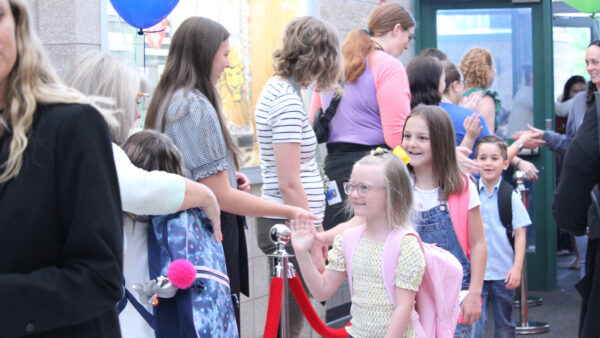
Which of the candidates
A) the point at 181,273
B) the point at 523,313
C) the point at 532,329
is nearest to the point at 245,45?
the point at 523,313

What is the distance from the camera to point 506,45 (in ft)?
25.7

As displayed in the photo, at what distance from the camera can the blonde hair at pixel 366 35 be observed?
14.8 feet

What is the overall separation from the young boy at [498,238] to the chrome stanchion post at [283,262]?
1.78 meters

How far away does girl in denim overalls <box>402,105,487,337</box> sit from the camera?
3445 mm

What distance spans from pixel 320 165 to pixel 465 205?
95 centimetres

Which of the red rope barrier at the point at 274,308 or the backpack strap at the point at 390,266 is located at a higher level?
the backpack strap at the point at 390,266

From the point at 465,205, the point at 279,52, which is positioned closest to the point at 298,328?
the point at 465,205

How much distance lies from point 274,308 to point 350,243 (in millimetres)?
503

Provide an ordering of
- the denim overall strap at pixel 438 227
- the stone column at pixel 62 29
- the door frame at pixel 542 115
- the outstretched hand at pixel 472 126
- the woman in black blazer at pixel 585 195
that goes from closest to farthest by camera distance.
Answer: the woman in black blazer at pixel 585 195 → the denim overall strap at pixel 438 227 → the stone column at pixel 62 29 → the outstretched hand at pixel 472 126 → the door frame at pixel 542 115

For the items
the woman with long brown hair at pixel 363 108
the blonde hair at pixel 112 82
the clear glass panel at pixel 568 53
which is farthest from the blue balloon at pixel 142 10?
the clear glass panel at pixel 568 53

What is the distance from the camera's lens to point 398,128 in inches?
169

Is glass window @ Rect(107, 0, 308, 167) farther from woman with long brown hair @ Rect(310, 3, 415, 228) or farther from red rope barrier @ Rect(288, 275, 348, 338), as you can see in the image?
red rope barrier @ Rect(288, 275, 348, 338)

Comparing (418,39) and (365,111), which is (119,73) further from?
(418,39)

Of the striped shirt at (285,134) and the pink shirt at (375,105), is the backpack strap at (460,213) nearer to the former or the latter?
the striped shirt at (285,134)
